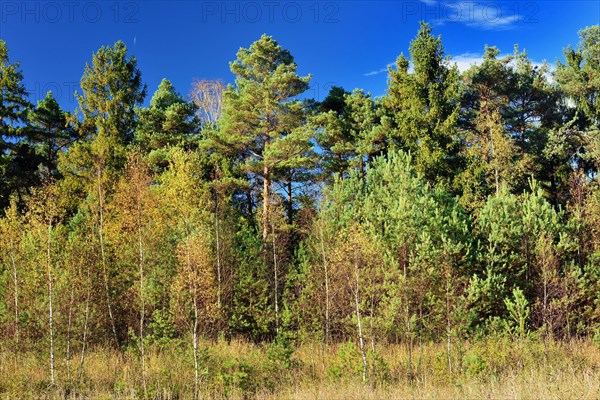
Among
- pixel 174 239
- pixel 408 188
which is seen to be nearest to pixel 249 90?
pixel 174 239

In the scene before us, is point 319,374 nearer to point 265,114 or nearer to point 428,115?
point 265,114

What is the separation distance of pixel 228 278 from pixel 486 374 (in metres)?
11.1

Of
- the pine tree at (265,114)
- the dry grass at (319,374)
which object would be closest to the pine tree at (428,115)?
the pine tree at (265,114)

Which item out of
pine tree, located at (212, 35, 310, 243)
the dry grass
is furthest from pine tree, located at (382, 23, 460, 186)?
the dry grass

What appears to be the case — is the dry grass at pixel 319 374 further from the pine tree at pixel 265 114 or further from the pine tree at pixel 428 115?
the pine tree at pixel 428 115

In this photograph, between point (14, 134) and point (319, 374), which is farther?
point (14, 134)

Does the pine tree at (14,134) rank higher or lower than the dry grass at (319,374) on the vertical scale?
higher

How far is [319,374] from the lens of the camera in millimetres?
12930

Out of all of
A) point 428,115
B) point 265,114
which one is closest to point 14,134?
point 265,114

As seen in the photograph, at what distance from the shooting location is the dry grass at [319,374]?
404 inches

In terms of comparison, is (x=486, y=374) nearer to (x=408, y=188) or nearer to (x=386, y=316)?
(x=386, y=316)

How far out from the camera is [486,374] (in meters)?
11.3

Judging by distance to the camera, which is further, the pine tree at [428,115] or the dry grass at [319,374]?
the pine tree at [428,115]

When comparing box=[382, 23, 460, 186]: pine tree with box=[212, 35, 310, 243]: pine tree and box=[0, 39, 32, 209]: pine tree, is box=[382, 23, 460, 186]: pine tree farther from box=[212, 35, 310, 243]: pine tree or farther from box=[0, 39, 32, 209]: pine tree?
box=[0, 39, 32, 209]: pine tree
